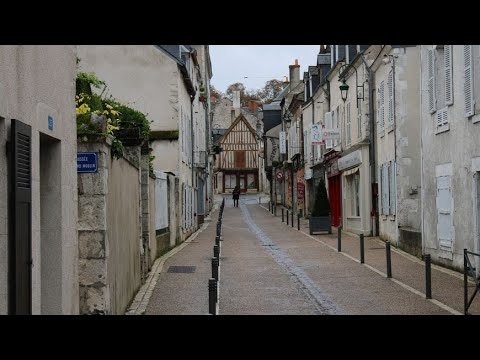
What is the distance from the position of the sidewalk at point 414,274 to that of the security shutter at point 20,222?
6.55 meters

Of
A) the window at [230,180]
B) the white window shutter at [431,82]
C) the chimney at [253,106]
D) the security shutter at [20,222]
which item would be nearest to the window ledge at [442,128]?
the white window shutter at [431,82]

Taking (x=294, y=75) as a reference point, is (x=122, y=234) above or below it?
below

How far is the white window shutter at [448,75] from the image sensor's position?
15.2m

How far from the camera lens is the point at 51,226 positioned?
7.05m

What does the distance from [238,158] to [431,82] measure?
61.7 m

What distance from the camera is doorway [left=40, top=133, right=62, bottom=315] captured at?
7.00m

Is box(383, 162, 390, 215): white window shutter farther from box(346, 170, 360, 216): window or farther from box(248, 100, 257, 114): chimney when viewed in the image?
box(248, 100, 257, 114): chimney

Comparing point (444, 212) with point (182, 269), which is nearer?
point (444, 212)

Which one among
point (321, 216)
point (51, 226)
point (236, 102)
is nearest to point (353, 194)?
point (321, 216)

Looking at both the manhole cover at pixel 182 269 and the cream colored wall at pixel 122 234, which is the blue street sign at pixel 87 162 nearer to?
the cream colored wall at pixel 122 234

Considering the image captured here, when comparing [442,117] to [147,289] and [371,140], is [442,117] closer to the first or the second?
[147,289]

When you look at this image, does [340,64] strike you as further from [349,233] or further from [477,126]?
[477,126]
